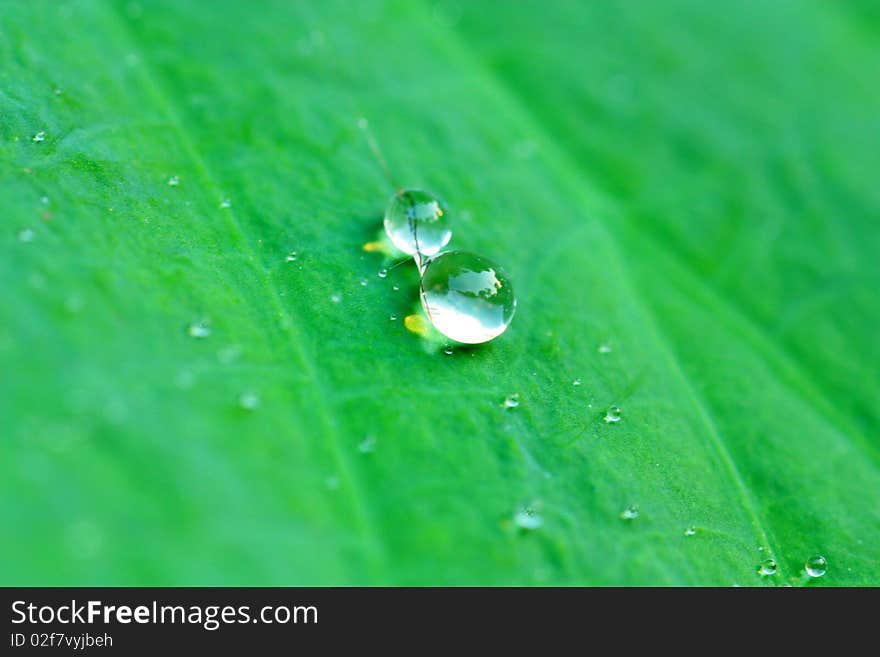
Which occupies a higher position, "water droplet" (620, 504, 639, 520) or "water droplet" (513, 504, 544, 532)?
"water droplet" (620, 504, 639, 520)

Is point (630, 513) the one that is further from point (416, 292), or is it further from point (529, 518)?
point (416, 292)

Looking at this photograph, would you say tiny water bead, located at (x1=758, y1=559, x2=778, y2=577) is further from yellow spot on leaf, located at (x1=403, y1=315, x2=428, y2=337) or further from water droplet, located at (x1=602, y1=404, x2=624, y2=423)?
yellow spot on leaf, located at (x1=403, y1=315, x2=428, y2=337)

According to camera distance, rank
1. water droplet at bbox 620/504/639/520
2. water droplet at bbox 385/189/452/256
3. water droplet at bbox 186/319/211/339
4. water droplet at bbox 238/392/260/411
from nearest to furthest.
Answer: water droplet at bbox 238/392/260/411
water droplet at bbox 186/319/211/339
water droplet at bbox 620/504/639/520
water droplet at bbox 385/189/452/256

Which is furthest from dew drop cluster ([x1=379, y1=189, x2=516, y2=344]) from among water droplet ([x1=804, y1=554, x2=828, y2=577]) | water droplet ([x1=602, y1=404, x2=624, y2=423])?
water droplet ([x1=804, y1=554, x2=828, y2=577])

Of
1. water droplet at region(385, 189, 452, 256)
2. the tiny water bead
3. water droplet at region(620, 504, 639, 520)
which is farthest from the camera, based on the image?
water droplet at region(385, 189, 452, 256)

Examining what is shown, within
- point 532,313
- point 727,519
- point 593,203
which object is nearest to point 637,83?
point 593,203

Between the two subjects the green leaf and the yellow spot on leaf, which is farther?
the yellow spot on leaf

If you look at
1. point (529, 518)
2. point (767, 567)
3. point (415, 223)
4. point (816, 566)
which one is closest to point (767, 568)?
point (767, 567)
